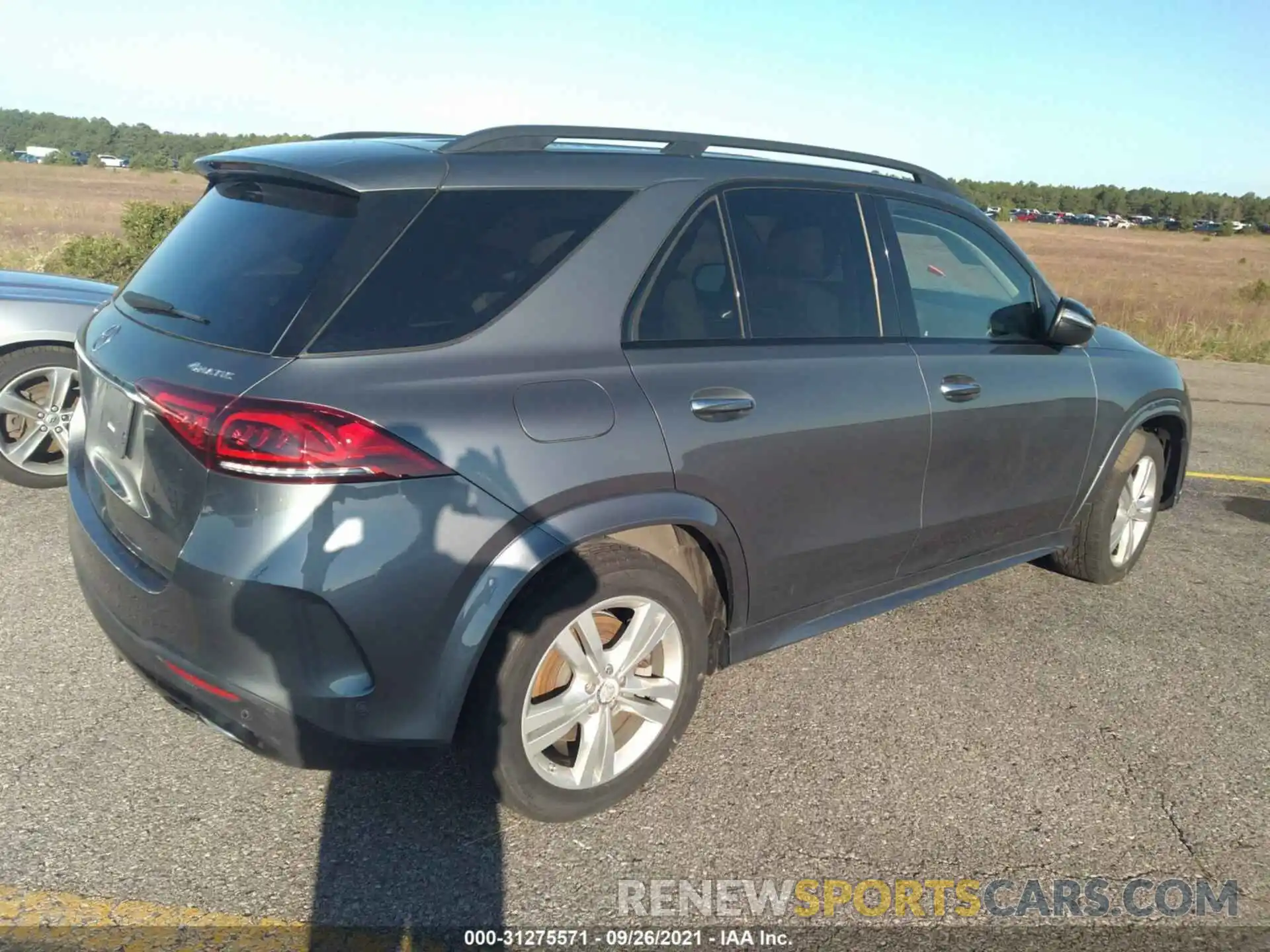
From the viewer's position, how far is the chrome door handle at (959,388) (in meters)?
3.64

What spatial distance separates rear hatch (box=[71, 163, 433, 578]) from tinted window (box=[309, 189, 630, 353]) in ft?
0.17

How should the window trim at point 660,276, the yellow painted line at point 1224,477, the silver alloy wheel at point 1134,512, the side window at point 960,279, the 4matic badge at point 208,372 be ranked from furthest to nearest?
the yellow painted line at point 1224,477, the silver alloy wheel at point 1134,512, the side window at point 960,279, the window trim at point 660,276, the 4matic badge at point 208,372

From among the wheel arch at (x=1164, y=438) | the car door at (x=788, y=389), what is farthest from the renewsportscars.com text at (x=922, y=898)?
the wheel arch at (x=1164, y=438)

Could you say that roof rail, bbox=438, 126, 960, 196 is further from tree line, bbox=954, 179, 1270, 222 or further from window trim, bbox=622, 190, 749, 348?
tree line, bbox=954, 179, 1270, 222

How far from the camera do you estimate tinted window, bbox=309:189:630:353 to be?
7.96ft

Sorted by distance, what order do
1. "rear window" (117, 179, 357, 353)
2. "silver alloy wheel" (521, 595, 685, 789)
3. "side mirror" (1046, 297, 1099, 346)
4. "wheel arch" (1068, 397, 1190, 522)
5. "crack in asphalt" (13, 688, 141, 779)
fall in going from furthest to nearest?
"wheel arch" (1068, 397, 1190, 522) → "side mirror" (1046, 297, 1099, 346) → "crack in asphalt" (13, 688, 141, 779) → "silver alloy wheel" (521, 595, 685, 789) → "rear window" (117, 179, 357, 353)

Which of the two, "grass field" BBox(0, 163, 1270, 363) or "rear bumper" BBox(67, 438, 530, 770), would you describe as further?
"grass field" BBox(0, 163, 1270, 363)

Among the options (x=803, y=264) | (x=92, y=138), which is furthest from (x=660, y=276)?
(x=92, y=138)

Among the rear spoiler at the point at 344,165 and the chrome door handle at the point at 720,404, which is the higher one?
the rear spoiler at the point at 344,165

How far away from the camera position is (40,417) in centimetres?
518

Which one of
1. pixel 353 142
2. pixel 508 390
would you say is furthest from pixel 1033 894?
pixel 353 142

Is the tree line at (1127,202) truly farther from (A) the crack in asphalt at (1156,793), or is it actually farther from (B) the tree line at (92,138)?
(A) the crack in asphalt at (1156,793)

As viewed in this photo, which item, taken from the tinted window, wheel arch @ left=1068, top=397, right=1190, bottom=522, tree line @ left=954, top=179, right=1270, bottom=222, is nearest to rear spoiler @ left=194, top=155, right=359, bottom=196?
the tinted window

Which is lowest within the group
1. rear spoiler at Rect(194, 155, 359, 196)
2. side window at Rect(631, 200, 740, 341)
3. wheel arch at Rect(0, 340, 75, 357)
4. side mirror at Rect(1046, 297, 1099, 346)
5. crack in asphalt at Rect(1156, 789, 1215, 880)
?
crack in asphalt at Rect(1156, 789, 1215, 880)
